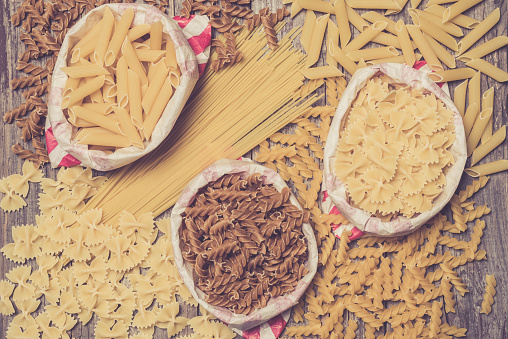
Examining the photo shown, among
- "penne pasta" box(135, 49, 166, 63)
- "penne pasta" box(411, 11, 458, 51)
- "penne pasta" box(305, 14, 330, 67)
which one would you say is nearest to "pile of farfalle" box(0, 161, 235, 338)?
"penne pasta" box(135, 49, 166, 63)

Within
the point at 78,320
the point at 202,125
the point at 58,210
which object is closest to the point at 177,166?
the point at 202,125

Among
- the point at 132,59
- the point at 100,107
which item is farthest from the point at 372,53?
the point at 100,107

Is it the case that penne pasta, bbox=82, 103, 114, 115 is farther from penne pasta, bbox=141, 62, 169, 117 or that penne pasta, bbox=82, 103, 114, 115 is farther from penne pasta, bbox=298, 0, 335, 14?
penne pasta, bbox=298, 0, 335, 14

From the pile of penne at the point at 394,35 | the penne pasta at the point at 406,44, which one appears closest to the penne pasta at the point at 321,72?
the pile of penne at the point at 394,35

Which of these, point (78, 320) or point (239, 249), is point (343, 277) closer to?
point (239, 249)

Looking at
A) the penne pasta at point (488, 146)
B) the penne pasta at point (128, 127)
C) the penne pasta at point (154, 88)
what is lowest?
the penne pasta at point (488, 146)

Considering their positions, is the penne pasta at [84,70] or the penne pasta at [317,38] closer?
the penne pasta at [84,70]

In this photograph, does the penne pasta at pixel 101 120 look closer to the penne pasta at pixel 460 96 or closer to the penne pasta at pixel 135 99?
the penne pasta at pixel 135 99
